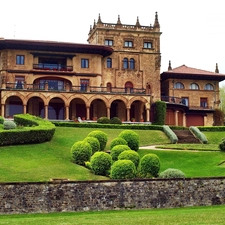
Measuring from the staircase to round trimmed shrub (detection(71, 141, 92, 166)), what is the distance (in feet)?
55.8

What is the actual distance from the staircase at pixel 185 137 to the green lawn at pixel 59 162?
9.94 m

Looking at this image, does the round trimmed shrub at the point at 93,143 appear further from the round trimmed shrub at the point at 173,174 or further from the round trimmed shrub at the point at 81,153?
the round trimmed shrub at the point at 173,174

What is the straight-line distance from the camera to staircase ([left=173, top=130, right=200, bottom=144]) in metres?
53.6

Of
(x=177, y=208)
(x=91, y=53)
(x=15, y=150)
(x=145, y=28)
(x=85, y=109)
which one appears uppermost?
(x=145, y=28)

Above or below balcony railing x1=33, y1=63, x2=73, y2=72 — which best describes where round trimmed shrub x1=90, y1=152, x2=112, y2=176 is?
below

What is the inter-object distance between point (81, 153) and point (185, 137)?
1968 centimetres

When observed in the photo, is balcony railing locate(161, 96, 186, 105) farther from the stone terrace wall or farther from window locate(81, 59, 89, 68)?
the stone terrace wall

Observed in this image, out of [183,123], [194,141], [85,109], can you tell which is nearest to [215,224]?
[194,141]

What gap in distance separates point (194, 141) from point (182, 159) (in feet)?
44.3

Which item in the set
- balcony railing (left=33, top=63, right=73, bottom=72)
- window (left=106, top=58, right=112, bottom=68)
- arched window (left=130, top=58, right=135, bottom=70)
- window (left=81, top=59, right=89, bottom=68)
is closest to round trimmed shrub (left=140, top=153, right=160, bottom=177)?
balcony railing (left=33, top=63, right=73, bottom=72)

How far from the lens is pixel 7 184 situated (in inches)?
1046

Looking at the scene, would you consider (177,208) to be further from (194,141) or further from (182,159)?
(194,141)

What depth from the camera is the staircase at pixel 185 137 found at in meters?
53.6

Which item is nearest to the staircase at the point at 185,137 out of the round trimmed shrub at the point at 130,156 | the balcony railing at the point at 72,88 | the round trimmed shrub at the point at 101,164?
the balcony railing at the point at 72,88
